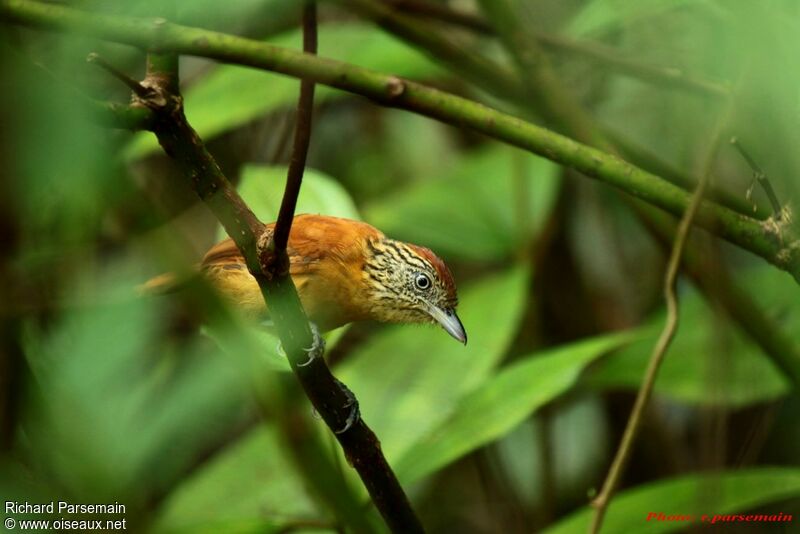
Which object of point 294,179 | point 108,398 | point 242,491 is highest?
point 294,179

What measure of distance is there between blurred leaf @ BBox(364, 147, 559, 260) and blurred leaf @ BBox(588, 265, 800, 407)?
609 mm

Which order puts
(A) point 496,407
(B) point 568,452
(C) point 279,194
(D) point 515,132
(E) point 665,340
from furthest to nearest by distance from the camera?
1. (B) point 568,452
2. (A) point 496,407
3. (C) point 279,194
4. (E) point 665,340
5. (D) point 515,132

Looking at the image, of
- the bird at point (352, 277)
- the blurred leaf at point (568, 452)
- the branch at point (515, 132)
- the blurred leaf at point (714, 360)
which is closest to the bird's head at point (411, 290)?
the bird at point (352, 277)

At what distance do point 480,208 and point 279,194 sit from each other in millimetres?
1686

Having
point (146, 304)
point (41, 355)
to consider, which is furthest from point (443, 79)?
point (41, 355)

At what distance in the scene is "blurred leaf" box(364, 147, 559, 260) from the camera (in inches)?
141

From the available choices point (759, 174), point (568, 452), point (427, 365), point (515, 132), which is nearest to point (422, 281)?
point (427, 365)

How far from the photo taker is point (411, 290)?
2832 millimetres

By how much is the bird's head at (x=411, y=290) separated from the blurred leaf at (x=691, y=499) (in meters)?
0.76

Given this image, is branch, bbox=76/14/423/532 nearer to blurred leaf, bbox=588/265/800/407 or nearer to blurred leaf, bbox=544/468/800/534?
blurred leaf, bbox=544/468/800/534

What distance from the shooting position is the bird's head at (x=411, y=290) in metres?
2.81

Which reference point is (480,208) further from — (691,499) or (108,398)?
(108,398)

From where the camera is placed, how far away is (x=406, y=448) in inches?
92.6

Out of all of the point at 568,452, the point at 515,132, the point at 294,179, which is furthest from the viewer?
the point at 568,452
